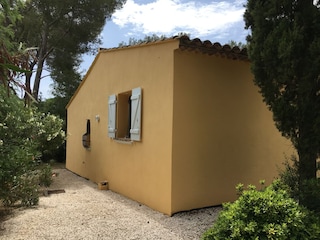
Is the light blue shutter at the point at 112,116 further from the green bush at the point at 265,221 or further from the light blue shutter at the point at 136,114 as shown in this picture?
the green bush at the point at 265,221

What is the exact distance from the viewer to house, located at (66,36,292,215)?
6328mm

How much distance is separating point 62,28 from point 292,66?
61.2 feet

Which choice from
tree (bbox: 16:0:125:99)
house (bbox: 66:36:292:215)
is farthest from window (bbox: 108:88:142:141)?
tree (bbox: 16:0:125:99)

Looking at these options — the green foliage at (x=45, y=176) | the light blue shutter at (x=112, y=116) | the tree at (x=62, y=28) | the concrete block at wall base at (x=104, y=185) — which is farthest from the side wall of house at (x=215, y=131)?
the tree at (x=62, y=28)

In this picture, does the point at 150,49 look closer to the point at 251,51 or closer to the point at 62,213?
the point at 251,51

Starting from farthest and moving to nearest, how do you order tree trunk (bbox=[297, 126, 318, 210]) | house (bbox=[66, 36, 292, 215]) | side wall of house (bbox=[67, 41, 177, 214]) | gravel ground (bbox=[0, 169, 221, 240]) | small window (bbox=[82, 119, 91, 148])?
small window (bbox=[82, 119, 91, 148]) < side wall of house (bbox=[67, 41, 177, 214]) < house (bbox=[66, 36, 292, 215]) < gravel ground (bbox=[0, 169, 221, 240]) < tree trunk (bbox=[297, 126, 318, 210])

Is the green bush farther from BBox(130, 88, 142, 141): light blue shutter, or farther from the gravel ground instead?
BBox(130, 88, 142, 141): light blue shutter

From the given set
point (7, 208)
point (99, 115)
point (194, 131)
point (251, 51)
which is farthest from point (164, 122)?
point (99, 115)

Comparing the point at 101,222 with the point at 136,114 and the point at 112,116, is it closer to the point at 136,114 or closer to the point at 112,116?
the point at 136,114

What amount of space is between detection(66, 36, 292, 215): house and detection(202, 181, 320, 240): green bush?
289 centimetres

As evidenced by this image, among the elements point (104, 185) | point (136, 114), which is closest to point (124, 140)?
point (136, 114)

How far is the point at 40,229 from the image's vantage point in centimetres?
554

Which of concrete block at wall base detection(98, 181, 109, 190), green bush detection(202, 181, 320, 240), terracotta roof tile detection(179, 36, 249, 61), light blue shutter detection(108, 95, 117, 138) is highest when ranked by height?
terracotta roof tile detection(179, 36, 249, 61)

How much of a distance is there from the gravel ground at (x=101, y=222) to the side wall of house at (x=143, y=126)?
490 mm
